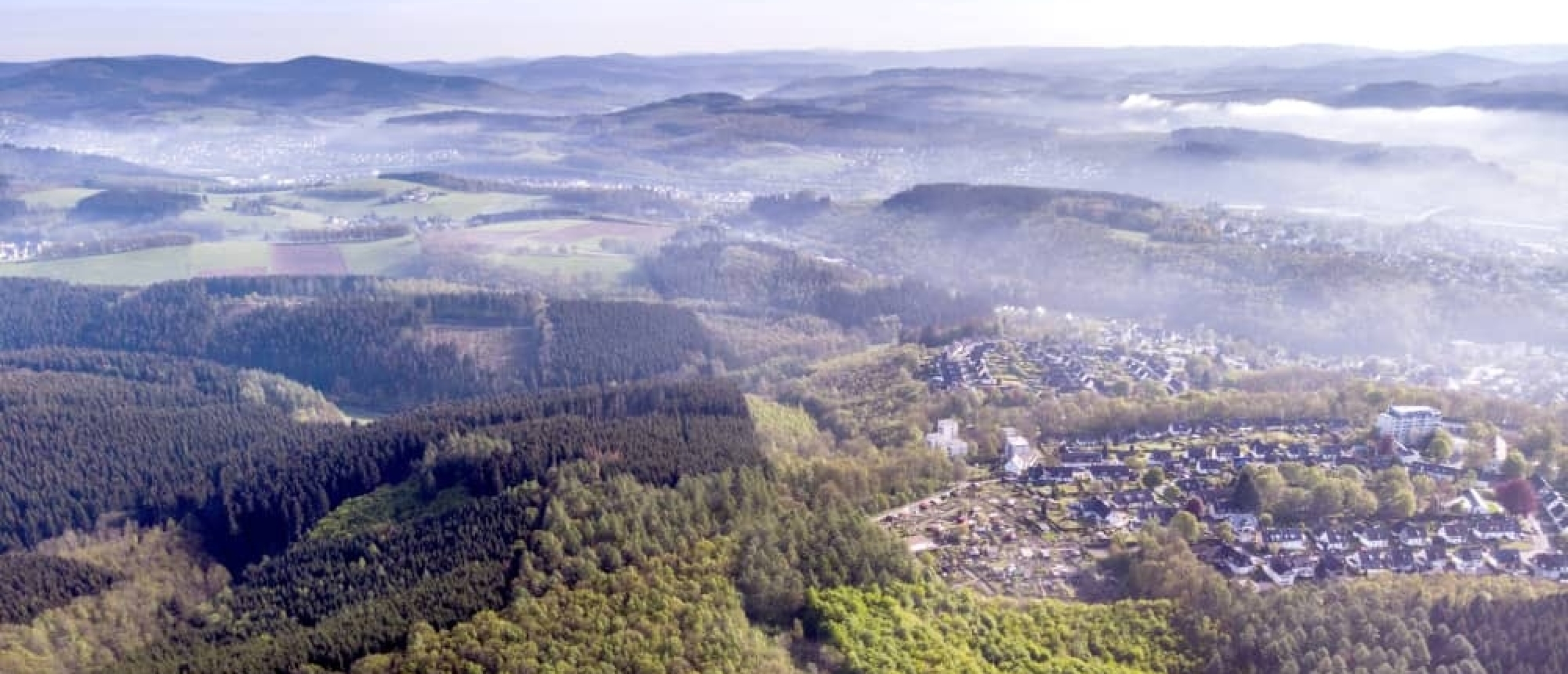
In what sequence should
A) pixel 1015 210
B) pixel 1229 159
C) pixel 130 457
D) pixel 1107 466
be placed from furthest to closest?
pixel 1229 159
pixel 1015 210
pixel 130 457
pixel 1107 466

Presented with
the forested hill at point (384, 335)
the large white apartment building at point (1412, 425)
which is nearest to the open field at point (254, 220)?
the forested hill at point (384, 335)

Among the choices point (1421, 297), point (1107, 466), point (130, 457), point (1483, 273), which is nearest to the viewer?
point (1107, 466)

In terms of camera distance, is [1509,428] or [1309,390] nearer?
[1509,428]

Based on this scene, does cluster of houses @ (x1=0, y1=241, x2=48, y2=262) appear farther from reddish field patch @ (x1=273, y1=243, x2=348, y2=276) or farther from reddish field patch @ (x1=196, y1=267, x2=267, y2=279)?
reddish field patch @ (x1=196, y1=267, x2=267, y2=279)

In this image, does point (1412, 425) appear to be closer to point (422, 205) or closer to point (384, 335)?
Result: point (384, 335)

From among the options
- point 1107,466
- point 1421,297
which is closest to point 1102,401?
point 1107,466

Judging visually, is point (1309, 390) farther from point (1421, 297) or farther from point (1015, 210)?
point (1015, 210)

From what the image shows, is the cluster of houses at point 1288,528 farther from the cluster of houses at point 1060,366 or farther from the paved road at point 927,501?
the cluster of houses at point 1060,366
